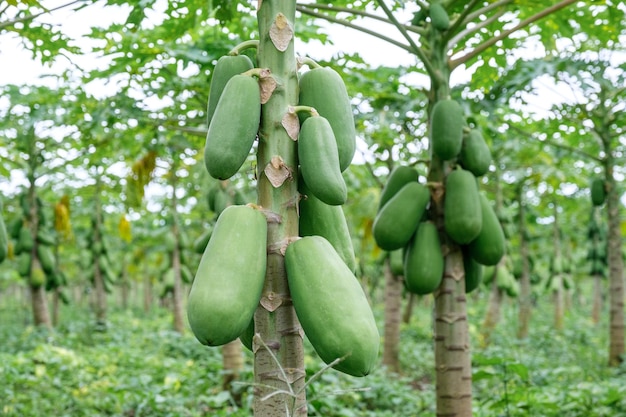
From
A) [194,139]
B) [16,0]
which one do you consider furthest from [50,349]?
[16,0]

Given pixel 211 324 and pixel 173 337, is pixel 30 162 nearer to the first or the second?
pixel 173 337

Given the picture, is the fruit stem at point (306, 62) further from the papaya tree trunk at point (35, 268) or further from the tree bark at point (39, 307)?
the tree bark at point (39, 307)

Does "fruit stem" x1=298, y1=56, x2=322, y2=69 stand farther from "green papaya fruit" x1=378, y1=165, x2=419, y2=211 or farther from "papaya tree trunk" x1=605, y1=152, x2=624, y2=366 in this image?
"papaya tree trunk" x1=605, y1=152, x2=624, y2=366

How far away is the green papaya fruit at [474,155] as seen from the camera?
9.62ft

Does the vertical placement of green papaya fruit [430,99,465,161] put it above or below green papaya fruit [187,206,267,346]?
above

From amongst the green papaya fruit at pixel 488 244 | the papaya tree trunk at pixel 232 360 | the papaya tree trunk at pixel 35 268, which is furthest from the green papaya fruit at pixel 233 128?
the papaya tree trunk at pixel 35 268

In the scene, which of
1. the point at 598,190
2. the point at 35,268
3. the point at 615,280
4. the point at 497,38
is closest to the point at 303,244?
the point at 497,38

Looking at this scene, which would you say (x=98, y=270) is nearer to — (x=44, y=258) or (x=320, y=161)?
(x=44, y=258)

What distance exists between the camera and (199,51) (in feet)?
13.2

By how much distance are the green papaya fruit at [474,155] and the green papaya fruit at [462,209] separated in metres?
0.11

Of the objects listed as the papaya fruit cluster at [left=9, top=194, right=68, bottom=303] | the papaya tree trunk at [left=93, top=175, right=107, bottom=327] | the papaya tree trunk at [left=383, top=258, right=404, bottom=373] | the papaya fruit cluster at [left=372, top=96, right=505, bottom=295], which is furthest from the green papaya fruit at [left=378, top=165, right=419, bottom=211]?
the papaya tree trunk at [left=93, top=175, right=107, bottom=327]

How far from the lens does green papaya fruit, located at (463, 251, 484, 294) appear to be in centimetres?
299

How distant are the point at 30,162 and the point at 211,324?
309 inches

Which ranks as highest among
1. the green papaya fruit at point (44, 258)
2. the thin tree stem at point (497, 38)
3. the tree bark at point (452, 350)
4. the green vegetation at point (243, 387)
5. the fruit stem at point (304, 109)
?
Result: the thin tree stem at point (497, 38)
